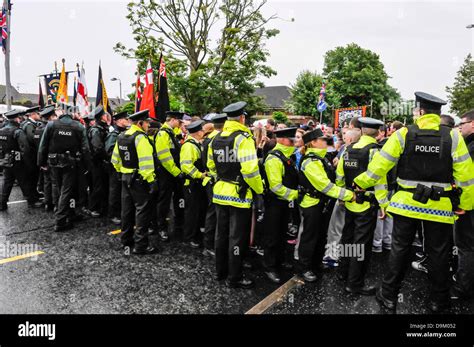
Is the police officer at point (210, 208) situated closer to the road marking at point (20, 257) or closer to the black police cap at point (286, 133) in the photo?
the black police cap at point (286, 133)

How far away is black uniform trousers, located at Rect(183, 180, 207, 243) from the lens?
17.8 feet

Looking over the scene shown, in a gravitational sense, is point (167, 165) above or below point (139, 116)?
below

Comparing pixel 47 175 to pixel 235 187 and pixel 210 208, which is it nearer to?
pixel 210 208

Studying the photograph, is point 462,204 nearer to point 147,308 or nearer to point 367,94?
point 147,308

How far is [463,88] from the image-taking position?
40.3m

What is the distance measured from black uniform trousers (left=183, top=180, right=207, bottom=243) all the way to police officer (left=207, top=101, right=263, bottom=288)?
1.38 meters

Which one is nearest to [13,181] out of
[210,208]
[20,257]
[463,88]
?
[20,257]

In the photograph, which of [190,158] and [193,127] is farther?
[193,127]

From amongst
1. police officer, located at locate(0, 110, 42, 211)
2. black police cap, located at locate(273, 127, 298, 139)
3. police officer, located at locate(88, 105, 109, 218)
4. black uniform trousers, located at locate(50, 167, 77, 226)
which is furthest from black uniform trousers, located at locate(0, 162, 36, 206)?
black police cap, located at locate(273, 127, 298, 139)

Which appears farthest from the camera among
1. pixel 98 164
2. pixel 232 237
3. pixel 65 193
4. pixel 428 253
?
pixel 98 164

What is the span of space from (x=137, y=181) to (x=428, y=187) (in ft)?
12.3

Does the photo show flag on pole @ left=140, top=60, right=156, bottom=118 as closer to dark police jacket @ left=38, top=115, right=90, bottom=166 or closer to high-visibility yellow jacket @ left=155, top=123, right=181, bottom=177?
dark police jacket @ left=38, top=115, right=90, bottom=166
